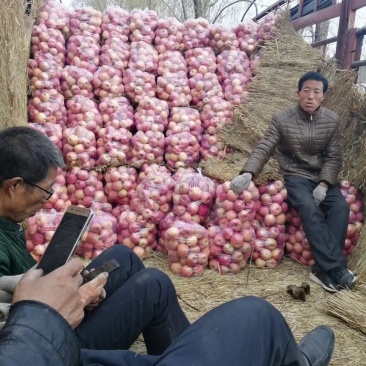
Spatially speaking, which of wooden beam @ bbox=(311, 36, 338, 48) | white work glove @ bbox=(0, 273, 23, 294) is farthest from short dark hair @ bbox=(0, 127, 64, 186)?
wooden beam @ bbox=(311, 36, 338, 48)

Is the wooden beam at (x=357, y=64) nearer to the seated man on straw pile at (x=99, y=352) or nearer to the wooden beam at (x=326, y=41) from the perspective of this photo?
the wooden beam at (x=326, y=41)

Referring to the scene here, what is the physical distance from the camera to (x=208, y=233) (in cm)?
304

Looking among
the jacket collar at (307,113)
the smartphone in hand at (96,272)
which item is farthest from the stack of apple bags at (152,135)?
the smartphone in hand at (96,272)

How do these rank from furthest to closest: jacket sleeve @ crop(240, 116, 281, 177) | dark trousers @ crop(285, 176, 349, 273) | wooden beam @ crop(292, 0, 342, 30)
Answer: wooden beam @ crop(292, 0, 342, 30), jacket sleeve @ crop(240, 116, 281, 177), dark trousers @ crop(285, 176, 349, 273)

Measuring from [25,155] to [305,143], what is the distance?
238 centimetres

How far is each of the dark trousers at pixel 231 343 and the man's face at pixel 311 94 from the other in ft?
7.52

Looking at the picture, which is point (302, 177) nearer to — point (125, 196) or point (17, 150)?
point (125, 196)

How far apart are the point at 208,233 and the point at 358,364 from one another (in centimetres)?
133

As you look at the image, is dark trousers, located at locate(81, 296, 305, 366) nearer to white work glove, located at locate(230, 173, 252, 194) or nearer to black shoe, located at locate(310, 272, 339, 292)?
black shoe, located at locate(310, 272, 339, 292)

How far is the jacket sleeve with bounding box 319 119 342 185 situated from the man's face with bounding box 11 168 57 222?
7.38 ft

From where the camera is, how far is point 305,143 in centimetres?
319

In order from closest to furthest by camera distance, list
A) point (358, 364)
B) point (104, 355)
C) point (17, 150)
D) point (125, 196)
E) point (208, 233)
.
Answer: point (104, 355) < point (17, 150) < point (358, 364) < point (208, 233) < point (125, 196)

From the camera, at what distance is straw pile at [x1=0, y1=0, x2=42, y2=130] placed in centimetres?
309

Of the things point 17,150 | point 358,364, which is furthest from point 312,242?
point 17,150
